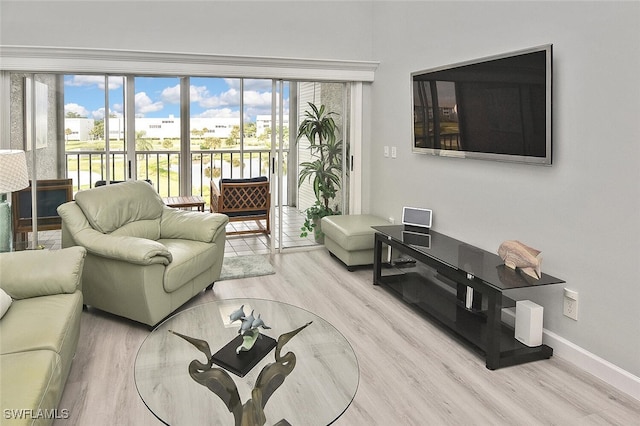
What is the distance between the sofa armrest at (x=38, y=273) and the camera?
8.12ft

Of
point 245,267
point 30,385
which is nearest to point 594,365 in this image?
point 30,385

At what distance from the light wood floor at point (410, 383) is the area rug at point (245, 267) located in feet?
3.19

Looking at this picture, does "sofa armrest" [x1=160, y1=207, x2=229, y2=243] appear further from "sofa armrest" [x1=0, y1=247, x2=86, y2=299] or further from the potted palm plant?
the potted palm plant

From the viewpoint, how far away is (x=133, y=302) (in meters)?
3.17

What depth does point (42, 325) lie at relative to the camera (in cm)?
216

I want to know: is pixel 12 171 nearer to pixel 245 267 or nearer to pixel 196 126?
pixel 245 267

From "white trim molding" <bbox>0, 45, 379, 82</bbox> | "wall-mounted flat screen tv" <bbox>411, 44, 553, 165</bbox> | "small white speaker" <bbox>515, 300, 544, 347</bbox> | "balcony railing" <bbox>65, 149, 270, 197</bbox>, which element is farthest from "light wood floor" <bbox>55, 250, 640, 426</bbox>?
"balcony railing" <bbox>65, 149, 270, 197</bbox>

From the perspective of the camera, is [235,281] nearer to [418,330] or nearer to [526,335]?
[418,330]

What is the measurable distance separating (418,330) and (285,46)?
319 cm

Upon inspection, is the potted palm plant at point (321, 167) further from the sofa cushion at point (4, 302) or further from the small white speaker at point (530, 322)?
the sofa cushion at point (4, 302)

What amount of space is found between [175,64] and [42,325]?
3.10 m

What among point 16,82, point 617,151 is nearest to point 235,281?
point 16,82

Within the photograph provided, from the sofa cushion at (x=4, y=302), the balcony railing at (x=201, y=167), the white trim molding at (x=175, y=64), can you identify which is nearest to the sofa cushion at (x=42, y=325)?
the sofa cushion at (x=4, y=302)

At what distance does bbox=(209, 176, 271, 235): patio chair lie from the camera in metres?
5.62
